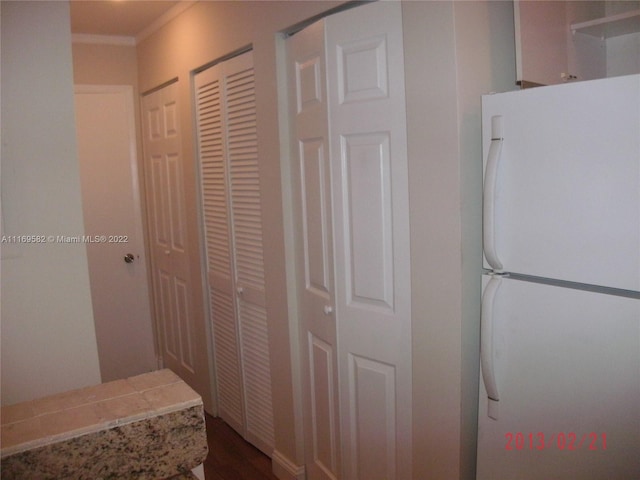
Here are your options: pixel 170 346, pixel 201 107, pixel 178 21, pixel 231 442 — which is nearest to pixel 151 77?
pixel 178 21

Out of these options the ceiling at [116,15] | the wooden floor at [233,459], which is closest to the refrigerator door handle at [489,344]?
the wooden floor at [233,459]

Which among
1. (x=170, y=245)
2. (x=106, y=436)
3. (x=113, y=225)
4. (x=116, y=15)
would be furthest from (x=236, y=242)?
(x=106, y=436)

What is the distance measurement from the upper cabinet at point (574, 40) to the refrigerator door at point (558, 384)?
0.76 m

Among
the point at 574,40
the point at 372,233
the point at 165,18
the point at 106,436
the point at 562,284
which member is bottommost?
the point at 106,436

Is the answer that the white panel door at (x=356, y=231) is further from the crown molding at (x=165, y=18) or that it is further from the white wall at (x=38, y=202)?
the crown molding at (x=165, y=18)

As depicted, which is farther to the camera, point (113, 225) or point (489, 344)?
point (113, 225)

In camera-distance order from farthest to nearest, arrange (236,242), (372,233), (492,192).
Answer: (236,242) < (372,233) < (492,192)

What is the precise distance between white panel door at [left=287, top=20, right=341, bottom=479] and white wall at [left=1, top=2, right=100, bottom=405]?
0.92m

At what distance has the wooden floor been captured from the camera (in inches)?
113

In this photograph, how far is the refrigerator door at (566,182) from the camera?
1404 millimetres

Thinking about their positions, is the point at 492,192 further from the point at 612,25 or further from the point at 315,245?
the point at 612,25

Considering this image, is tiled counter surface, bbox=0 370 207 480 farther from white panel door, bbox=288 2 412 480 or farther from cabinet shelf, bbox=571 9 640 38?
cabinet shelf, bbox=571 9 640 38

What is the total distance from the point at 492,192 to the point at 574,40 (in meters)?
0.86
